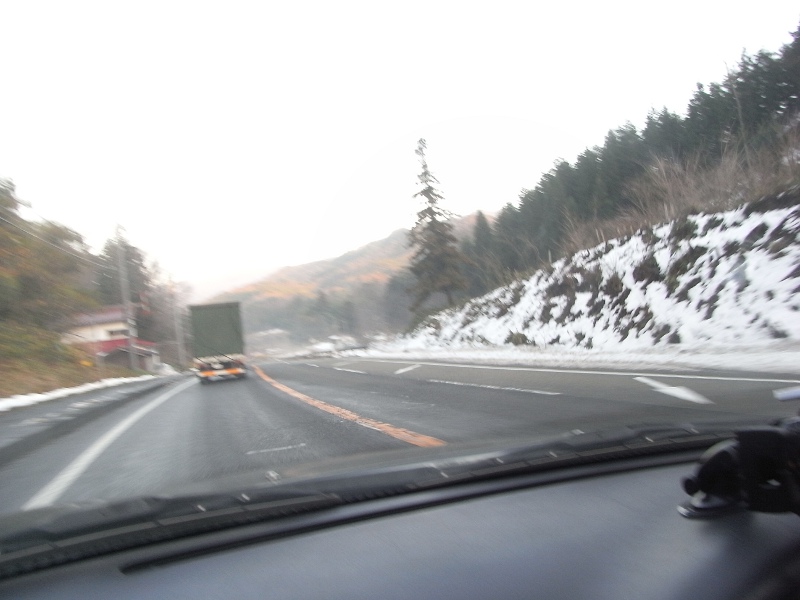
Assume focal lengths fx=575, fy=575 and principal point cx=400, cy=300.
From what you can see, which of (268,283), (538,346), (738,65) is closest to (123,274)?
(268,283)

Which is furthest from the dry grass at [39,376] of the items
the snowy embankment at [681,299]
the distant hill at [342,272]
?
the snowy embankment at [681,299]

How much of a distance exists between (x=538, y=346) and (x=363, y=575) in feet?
57.3

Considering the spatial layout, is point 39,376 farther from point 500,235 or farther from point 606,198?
point 606,198

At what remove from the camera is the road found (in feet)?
14.5

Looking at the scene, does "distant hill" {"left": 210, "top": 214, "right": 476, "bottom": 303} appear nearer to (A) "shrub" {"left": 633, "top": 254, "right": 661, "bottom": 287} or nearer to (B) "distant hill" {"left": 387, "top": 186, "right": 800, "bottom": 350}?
(B) "distant hill" {"left": 387, "top": 186, "right": 800, "bottom": 350}

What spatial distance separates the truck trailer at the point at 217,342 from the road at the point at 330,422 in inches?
371

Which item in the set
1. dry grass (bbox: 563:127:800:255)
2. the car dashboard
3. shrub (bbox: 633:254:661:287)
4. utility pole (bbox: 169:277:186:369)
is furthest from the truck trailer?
utility pole (bbox: 169:277:186:369)

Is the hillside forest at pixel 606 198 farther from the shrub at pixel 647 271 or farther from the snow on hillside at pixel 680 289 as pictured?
the shrub at pixel 647 271

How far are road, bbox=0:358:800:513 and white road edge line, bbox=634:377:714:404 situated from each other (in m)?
0.01

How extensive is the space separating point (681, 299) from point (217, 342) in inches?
612

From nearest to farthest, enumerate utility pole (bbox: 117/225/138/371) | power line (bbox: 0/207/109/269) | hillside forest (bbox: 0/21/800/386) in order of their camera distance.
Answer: hillside forest (bbox: 0/21/800/386), power line (bbox: 0/207/109/269), utility pole (bbox: 117/225/138/371)

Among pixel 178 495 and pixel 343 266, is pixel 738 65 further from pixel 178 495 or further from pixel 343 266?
pixel 178 495

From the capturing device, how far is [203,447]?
5953mm

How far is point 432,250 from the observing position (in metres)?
35.3
